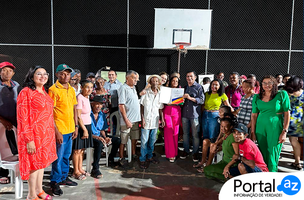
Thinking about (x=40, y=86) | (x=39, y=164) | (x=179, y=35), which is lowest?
(x=39, y=164)

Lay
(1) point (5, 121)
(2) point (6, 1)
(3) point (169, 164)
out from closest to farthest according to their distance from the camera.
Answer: (1) point (5, 121) < (3) point (169, 164) < (2) point (6, 1)

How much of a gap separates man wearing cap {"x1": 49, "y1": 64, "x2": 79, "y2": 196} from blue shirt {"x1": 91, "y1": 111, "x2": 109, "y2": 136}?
532 millimetres

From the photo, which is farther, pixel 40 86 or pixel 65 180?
pixel 65 180

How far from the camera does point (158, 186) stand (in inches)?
136

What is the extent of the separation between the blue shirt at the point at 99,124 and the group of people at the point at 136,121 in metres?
0.02

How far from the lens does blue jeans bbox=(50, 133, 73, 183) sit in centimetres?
308

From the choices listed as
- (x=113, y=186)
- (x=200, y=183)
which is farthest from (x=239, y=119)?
(x=113, y=186)

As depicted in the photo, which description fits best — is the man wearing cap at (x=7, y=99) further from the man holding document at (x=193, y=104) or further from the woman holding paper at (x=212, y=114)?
the woman holding paper at (x=212, y=114)

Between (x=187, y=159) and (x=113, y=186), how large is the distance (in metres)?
1.79

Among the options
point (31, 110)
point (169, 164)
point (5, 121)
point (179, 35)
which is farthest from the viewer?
point (179, 35)

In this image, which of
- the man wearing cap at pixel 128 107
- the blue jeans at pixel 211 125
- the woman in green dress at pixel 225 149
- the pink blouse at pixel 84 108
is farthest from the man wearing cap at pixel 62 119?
the blue jeans at pixel 211 125

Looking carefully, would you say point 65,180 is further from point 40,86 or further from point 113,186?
point 40,86

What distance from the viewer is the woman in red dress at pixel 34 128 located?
98.7 inches

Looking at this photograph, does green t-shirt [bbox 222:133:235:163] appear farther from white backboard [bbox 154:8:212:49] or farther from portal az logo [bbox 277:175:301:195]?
white backboard [bbox 154:8:212:49]
